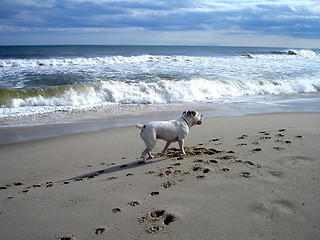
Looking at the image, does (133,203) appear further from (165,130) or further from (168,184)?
(165,130)

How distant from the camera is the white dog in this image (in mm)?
5254

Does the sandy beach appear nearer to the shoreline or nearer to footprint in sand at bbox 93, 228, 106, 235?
footprint in sand at bbox 93, 228, 106, 235

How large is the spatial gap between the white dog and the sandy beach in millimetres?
333

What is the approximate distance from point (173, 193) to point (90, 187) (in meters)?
1.29

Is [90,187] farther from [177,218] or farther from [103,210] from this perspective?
[177,218]

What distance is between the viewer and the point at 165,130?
5.35 m

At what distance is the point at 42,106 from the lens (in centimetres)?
1199

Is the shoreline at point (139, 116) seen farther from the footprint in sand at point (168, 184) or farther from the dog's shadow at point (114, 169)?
the footprint in sand at point (168, 184)

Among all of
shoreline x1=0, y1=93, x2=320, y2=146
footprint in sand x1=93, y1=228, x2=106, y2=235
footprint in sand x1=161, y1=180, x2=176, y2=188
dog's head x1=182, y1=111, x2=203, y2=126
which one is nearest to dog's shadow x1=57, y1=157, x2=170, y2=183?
dog's head x1=182, y1=111, x2=203, y2=126

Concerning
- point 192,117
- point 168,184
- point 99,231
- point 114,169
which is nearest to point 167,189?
point 168,184

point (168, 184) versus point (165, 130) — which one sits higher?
point (165, 130)

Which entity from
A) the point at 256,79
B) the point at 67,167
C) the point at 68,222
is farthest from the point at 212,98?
the point at 68,222

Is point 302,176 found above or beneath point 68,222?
above

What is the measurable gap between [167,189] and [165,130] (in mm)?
1599
